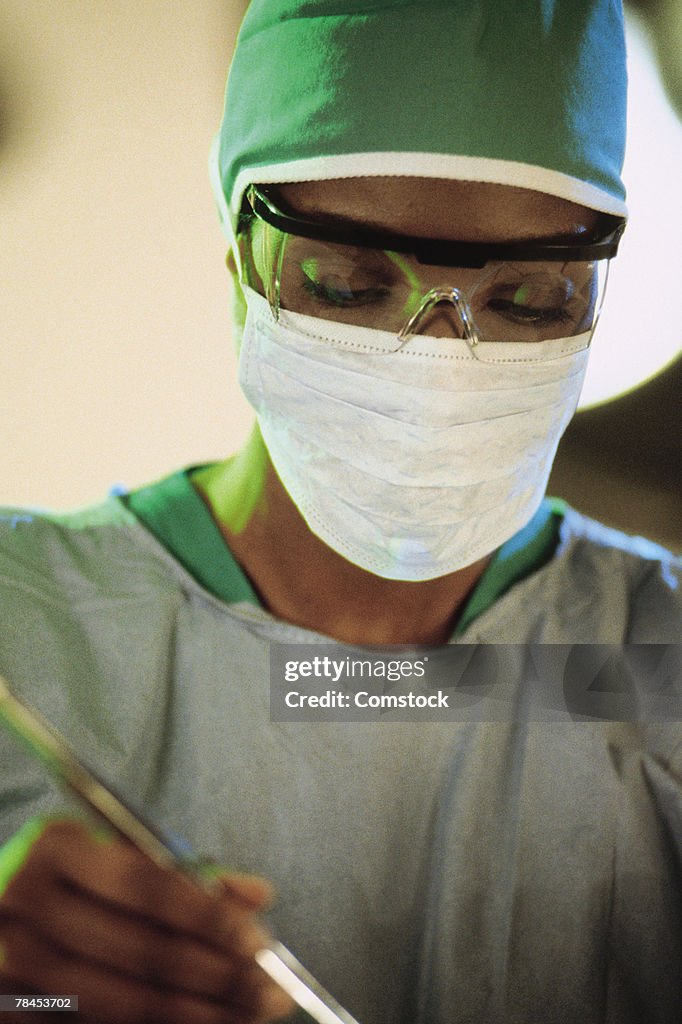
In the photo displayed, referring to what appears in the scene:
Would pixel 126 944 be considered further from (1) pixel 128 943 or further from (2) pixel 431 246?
(2) pixel 431 246

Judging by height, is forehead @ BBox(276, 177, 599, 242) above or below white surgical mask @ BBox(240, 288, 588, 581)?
above

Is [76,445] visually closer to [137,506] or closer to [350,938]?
[137,506]

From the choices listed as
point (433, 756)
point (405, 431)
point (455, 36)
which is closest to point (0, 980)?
point (433, 756)

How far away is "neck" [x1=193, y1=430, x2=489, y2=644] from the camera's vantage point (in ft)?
2.69

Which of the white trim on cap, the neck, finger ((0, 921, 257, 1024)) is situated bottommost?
finger ((0, 921, 257, 1024))

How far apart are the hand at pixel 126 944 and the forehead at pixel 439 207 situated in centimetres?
55

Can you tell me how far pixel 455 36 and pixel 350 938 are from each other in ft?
2.60

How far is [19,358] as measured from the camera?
85 cm

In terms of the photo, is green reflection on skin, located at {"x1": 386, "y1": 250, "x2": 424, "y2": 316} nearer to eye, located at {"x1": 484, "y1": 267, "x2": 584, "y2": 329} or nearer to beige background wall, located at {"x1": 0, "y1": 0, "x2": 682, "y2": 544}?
eye, located at {"x1": 484, "y1": 267, "x2": 584, "y2": 329}

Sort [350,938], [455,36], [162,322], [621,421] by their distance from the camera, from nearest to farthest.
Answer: [455,36] < [350,938] < [162,322] < [621,421]

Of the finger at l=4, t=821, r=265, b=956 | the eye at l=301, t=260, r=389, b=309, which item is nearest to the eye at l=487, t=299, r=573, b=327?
the eye at l=301, t=260, r=389, b=309

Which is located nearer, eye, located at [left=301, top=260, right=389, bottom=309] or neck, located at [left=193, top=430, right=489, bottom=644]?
eye, located at [left=301, top=260, right=389, bottom=309]

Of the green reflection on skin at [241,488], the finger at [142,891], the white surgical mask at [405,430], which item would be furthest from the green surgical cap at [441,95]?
the finger at [142,891]

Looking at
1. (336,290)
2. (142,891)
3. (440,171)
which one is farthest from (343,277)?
(142,891)
